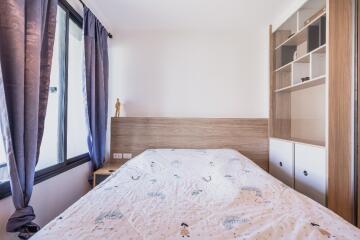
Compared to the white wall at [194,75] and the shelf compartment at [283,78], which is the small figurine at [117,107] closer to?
the white wall at [194,75]

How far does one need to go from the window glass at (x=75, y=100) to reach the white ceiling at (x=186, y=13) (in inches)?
14.8

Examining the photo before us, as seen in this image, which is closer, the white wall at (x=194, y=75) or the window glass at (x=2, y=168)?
the window glass at (x=2, y=168)

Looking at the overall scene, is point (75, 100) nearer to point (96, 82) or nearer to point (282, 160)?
point (96, 82)

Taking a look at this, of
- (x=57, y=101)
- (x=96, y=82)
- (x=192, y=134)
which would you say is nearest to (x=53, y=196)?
(x=57, y=101)

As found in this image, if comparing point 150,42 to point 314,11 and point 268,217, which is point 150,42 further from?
point 268,217

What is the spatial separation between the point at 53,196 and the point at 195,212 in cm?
130

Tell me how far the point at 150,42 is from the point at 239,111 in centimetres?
150

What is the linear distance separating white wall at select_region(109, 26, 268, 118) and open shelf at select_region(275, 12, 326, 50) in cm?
35

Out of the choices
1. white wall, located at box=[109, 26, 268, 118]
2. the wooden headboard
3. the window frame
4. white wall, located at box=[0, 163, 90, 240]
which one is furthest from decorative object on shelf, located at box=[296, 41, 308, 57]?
white wall, located at box=[0, 163, 90, 240]

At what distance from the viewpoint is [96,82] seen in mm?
2303

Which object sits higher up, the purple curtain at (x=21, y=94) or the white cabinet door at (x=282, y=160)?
the purple curtain at (x=21, y=94)

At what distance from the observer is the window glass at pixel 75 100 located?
2184 millimetres

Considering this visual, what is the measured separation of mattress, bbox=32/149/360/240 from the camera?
835 millimetres

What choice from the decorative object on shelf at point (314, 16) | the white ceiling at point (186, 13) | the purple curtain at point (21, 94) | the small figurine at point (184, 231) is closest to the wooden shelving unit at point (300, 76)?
the decorative object on shelf at point (314, 16)
